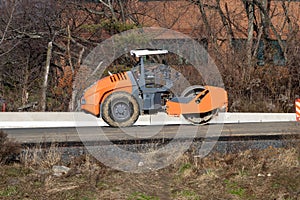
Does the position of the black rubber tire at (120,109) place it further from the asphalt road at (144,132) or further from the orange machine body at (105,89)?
the asphalt road at (144,132)

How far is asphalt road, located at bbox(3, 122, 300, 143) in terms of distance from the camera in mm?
11133

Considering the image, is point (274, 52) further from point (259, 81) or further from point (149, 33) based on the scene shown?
point (149, 33)

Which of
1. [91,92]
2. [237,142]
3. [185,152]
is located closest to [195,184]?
[185,152]

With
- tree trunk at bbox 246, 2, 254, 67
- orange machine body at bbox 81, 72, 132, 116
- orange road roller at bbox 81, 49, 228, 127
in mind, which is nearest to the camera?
orange road roller at bbox 81, 49, 228, 127

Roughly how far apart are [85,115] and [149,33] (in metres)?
6.02

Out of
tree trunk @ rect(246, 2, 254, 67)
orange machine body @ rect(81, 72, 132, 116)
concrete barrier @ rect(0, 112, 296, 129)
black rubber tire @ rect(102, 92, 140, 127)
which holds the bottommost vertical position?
concrete barrier @ rect(0, 112, 296, 129)

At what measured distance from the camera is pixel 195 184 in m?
7.70

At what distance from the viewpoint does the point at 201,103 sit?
11180 mm

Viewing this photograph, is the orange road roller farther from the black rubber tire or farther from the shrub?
the shrub

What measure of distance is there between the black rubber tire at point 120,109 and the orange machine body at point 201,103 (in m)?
0.84

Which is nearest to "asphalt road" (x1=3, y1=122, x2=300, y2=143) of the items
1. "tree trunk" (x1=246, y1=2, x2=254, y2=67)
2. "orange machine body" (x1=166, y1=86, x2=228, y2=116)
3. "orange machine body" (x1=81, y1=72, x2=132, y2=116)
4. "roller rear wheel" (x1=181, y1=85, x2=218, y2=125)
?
"roller rear wheel" (x1=181, y1=85, x2=218, y2=125)

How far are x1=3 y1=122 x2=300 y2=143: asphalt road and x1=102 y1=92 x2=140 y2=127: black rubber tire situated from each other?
35cm

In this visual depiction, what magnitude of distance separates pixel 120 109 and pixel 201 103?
1.96 meters

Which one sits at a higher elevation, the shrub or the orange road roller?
the orange road roller
